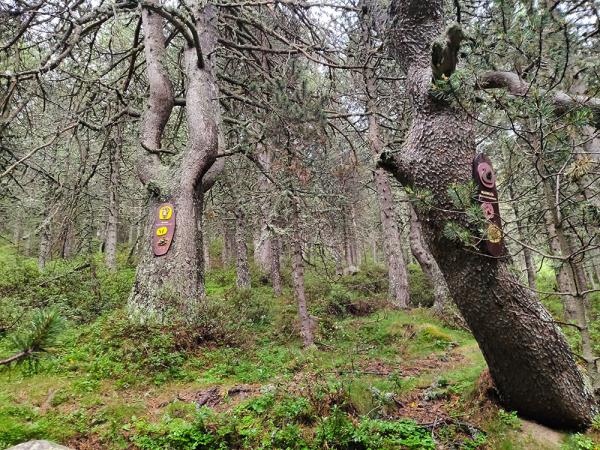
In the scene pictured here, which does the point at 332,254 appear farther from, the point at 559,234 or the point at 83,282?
the point at 83,282

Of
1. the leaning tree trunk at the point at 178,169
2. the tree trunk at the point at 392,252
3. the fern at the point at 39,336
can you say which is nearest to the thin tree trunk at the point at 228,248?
the tree trunk at the point at 392,252

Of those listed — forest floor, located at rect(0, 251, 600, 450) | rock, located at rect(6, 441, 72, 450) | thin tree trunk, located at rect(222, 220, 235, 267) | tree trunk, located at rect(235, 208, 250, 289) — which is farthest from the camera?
thin tree trunk, located at rect(222, 220, 235, 267)

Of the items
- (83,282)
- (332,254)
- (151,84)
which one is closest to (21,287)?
(83,282)

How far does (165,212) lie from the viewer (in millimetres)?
6641

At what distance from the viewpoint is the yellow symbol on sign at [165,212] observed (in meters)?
6.59

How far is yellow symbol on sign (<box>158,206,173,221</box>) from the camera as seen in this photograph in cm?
659

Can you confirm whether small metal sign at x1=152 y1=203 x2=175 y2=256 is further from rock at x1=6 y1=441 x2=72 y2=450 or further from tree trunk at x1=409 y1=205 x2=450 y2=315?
tree trunk at x1=409 y1=205 x2=450 y2=315

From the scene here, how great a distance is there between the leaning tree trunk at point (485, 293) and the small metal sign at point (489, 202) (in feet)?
0.25

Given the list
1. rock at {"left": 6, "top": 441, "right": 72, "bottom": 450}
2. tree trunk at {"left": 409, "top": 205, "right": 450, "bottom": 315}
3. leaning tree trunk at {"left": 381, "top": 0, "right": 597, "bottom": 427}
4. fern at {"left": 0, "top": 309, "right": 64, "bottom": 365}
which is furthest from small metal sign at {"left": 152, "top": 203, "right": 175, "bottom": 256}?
tree trunk at {"left": 409, "top": 205, "right": 450, "bottom": 315}

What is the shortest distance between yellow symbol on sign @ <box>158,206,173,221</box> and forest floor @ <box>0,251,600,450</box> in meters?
1.80

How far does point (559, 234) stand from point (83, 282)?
9546 millimetres

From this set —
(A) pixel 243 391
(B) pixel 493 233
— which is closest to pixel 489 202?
(B) pixel 493 233

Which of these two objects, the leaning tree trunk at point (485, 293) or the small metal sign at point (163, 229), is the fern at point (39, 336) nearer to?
the leaning tree trunk at point (485, 293)

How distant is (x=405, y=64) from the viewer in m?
3.88
